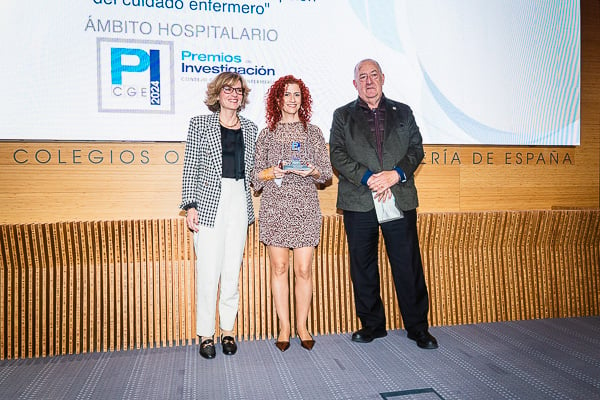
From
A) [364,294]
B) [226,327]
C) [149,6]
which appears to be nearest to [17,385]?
[226,327]

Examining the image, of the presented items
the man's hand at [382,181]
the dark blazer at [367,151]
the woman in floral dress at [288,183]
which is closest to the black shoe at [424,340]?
the woman in floral dress at [288,183]

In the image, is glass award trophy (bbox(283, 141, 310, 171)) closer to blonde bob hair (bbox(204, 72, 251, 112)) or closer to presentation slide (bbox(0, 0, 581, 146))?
blonde bob hair (bbox(204, 72, 251, 112))

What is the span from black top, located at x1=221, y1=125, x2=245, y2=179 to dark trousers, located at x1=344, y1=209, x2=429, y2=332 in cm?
88

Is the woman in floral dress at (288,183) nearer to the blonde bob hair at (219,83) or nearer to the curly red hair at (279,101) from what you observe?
the curly red hair at (279,101)

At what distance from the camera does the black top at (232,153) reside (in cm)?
326

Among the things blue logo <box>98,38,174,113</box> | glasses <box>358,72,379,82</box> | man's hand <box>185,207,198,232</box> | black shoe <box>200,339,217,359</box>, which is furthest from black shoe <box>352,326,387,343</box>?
blue logo <box>98,38,174,113</box>

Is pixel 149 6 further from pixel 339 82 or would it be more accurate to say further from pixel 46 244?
pixel 46 244

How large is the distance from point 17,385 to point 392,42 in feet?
12.2

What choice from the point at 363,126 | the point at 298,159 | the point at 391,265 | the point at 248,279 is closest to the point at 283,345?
the point at 248,279

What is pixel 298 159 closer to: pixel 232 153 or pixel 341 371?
pixel 232 153

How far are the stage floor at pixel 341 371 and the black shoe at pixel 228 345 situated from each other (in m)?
0.04

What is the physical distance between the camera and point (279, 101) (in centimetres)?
330

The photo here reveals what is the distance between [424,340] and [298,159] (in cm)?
159

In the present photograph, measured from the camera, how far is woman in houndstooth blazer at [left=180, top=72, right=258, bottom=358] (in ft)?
10.6
